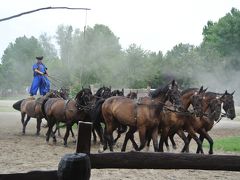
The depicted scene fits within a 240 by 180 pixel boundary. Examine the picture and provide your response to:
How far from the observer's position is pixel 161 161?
16.8 feet

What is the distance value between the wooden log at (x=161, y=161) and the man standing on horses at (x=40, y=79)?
1521 centimetres

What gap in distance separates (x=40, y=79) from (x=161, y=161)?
15.9 m

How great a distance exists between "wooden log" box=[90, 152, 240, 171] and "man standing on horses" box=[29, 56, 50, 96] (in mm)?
15211

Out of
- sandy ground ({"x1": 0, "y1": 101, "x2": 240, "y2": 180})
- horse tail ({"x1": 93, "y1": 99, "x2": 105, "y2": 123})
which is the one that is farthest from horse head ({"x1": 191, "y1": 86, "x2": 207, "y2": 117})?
horse tail ({"x1": 93, "y1": 99, "x2": 105, "y2": 123})

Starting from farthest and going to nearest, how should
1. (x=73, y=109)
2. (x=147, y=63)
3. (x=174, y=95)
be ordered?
(x=147, y=63)
(x=73, y=109)
(x=174, y=95)

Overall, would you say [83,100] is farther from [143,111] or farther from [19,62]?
[19,62]

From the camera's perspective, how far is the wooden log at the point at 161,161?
4.98 metres

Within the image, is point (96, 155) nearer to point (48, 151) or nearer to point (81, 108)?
point (48, 151)

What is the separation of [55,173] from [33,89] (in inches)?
641

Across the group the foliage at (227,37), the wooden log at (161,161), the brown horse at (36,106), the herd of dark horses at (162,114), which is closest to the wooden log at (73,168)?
the wooden log at (161,161)

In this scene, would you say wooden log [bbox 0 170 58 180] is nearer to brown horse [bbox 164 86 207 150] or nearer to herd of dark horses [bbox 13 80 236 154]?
herd of dark horses [bbox 13 80 236 154]

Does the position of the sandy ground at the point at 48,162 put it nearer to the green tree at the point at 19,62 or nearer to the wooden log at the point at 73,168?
→ the wooden log at the point at 73,168

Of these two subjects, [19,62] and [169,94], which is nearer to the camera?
[169,94]

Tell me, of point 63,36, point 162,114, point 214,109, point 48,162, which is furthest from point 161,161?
point 63,36
